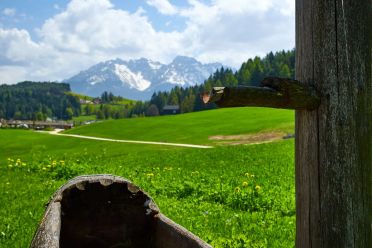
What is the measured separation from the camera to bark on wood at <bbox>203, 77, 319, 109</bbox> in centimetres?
233

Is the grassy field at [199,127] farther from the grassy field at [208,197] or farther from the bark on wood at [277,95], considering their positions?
the bark on wood at [277,95]

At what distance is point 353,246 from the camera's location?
2463 millimetres

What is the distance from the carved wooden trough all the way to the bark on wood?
5.91 ft

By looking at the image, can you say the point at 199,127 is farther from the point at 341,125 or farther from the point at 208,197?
the point at 341,125

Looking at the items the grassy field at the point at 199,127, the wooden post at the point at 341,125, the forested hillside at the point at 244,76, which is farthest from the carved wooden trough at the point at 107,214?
the forested hillside at the point at 244,76

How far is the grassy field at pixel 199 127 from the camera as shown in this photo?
171ft

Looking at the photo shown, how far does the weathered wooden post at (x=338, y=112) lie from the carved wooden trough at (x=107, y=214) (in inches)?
68.4

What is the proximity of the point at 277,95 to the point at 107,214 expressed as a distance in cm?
221

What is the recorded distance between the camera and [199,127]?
6294cm

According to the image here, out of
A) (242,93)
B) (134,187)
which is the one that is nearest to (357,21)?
(242,93)

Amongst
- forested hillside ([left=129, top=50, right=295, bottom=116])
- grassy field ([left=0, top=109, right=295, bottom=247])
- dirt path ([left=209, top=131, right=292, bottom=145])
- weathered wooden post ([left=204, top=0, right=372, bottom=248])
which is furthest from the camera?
forested hillside ([left=129, top=50, right=295, bottom=116])

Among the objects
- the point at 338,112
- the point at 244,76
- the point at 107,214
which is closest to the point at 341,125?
the point at 338,112

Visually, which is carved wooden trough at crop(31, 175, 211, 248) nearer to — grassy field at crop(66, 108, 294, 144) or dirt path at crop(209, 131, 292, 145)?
dirt path at crop(209, 131, 292, 145)

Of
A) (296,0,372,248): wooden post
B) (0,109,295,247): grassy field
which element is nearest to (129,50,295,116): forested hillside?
(0,109,295,247): grassy field
